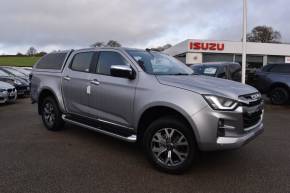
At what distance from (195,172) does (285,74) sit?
8.67m

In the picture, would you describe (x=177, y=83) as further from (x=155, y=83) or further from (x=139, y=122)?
(x=139, y=122)

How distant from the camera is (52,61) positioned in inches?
279

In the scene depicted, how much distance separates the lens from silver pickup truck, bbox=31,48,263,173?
4168 mm

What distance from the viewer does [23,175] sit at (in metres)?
4.41

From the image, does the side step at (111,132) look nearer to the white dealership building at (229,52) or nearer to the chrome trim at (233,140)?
the chrome trim at (233,140)

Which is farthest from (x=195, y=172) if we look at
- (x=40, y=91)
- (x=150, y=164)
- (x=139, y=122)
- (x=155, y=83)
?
(x=40, y=91)

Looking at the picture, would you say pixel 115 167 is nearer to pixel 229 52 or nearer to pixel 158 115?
pixel 158 115

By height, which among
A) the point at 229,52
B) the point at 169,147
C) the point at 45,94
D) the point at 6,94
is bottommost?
the point at 169,147

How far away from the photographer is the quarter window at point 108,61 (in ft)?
17.7

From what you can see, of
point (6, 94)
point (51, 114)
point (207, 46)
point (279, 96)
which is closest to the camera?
point (51, 114)

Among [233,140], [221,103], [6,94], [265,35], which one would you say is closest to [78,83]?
[221,103]

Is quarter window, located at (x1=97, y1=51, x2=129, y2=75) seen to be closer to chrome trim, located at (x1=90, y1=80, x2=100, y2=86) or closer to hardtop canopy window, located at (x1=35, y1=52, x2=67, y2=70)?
chrome trim, located at (x1=90, y1=80, x2=100, y2=86)

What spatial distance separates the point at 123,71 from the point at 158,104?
78 cm

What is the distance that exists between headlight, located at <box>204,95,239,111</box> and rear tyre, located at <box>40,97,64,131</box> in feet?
11.9
